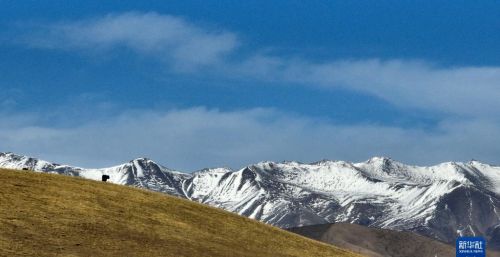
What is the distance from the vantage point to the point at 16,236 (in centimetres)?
6244

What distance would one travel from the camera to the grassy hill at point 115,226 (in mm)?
64375

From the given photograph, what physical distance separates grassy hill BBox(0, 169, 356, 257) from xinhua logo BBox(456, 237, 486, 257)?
12368 millimetres

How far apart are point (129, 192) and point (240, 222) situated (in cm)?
1027

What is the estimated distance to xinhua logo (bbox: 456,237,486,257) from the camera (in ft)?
254

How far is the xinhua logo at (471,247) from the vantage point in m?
77.5

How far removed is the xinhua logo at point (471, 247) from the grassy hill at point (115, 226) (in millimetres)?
12368

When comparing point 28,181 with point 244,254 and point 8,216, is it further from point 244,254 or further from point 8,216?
point 244,254

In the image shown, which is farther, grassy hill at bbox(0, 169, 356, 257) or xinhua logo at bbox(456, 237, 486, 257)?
xinhua logo at bbox(456, 237, 486, 257)

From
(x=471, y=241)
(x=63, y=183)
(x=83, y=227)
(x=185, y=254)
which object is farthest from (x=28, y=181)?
(x=471, y=241)

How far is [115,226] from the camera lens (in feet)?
237

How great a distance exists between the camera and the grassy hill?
211ft

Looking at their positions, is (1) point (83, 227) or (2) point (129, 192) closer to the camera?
(1) point (83, 227)

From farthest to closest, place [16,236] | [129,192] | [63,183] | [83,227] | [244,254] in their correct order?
[129,192] < [63,183] < [244,254] < [83,227] < [16,236]

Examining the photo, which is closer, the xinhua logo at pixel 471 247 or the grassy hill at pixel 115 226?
the grassy hill at pixel 115 226
